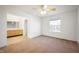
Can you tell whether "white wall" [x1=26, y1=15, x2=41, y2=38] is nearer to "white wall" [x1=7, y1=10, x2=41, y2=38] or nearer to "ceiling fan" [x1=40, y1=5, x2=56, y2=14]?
"white wall" [x1=7, y1=10, x2=41, y2=38]

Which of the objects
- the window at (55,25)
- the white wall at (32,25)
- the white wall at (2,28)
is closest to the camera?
the white wall at (2,28)

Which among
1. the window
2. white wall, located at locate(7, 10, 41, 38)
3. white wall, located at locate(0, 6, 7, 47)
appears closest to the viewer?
white wall, located at locate(0, 6, 7, 47)

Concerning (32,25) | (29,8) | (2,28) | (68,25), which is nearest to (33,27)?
(32,25)

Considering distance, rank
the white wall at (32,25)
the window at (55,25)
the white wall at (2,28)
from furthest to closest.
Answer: the white wall at (32,25), the window at (55,25), the white wall at (2,28)

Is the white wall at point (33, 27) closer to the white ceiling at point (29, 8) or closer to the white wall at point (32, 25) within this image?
the white wall at point (32, 25)

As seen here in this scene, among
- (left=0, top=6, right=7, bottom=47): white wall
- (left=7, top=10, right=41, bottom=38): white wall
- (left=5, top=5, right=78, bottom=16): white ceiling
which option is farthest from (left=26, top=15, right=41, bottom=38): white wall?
(left=0, top=6, right=7, bottom=47): white wall

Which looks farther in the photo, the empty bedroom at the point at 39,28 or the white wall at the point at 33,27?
the white wall at the point at 33,27

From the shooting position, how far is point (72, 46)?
159 centimetres

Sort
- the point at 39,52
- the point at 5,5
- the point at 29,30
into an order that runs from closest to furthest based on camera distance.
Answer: the point at 5,5, the point at 39,52, the point at 29,30

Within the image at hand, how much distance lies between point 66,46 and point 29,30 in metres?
0.96

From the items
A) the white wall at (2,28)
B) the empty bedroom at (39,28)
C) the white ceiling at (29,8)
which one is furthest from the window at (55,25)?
the white wall at (2,28)
